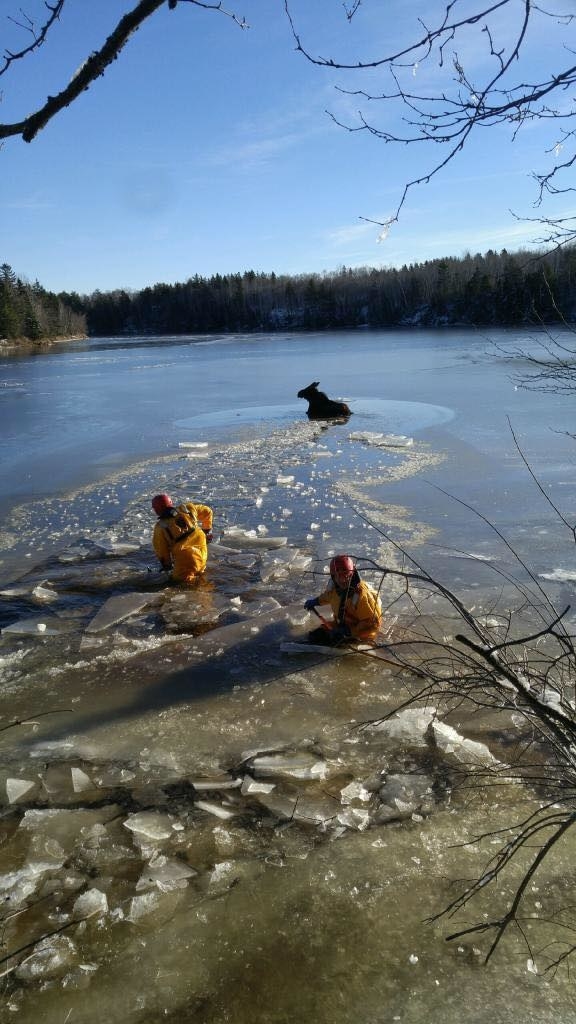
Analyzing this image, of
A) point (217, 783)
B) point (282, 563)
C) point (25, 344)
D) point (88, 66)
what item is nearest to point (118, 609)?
point (282, 563)

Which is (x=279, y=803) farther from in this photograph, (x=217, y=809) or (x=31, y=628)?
(x=31, y=628)

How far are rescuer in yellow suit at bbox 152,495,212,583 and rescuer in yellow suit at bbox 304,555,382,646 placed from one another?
1.95 metres

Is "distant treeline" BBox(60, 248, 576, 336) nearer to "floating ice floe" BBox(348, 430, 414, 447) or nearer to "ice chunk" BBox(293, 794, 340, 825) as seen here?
"floating ice floe" BBox(348, 430, 414, 447)

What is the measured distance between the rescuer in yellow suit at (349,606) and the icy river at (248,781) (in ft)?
0.73

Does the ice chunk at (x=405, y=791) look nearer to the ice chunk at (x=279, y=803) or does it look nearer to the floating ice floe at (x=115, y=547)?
the ice chunk at (x=279, y=803)

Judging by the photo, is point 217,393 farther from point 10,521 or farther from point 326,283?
point 326,283

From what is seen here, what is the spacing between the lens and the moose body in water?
18000mm

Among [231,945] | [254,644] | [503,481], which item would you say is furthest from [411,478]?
[231,945]

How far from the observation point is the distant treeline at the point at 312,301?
65375 millimetres

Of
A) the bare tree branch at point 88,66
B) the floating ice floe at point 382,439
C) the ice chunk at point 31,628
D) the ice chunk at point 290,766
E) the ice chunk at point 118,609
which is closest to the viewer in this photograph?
the bare tree branch at point 88,66

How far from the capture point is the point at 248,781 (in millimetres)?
3574

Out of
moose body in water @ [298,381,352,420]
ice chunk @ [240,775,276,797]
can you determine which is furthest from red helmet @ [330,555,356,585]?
moose body in water @ [298,381,352,420]

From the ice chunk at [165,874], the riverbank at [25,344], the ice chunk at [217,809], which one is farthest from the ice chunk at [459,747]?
the riverbank at [25,344]

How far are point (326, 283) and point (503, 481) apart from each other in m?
86.4
